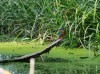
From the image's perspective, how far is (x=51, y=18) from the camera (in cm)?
399

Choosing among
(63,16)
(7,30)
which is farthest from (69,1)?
(7,30)

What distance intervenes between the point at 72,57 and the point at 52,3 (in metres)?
1.12

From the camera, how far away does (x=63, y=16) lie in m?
3.83

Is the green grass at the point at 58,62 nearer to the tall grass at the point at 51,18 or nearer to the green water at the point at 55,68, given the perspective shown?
the green water at the point at 55,68

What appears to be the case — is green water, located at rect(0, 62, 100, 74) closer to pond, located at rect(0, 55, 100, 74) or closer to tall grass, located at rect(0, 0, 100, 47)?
pond, located at rect(0, 55, 100, 74)

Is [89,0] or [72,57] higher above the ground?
[89,0]

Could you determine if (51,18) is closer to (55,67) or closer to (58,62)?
(58,62)

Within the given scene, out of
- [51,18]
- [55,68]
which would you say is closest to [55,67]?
[55,68]

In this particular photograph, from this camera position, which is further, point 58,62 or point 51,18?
point 51,18

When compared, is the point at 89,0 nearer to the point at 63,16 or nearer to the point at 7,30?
the point at 63,16

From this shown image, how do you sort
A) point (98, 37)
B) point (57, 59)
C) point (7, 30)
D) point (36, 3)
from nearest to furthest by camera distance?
point (57, 59), point (98, 37), point (36, 3), point (7, 30)

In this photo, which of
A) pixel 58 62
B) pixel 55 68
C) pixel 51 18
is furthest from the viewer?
pixel 51 18

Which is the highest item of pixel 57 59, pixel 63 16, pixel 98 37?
pixel 63 16

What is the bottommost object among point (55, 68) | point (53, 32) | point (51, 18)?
point (55, 68)
